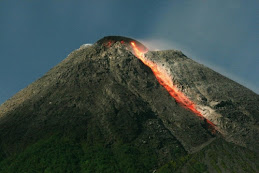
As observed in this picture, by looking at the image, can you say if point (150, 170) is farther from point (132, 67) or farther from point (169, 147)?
point (132, 67)

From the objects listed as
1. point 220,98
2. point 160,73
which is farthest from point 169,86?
point 220,98

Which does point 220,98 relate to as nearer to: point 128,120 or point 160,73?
point 160,73

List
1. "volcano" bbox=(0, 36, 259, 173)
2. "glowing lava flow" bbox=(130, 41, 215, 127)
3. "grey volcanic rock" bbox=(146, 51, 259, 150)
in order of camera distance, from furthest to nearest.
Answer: "glowing lava flow" bbox=(130, 41, 215, 127) → "grey volcanic rock" bbox=(146, 51, 259, 150) → "volcano" bbox=(0, 36, 259, 173)

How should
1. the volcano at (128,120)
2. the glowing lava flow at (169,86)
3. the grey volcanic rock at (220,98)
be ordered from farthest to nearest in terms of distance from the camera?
the glowing lava flow at (169,86) → the grey volcanic rock at (220,98) → the volcano at (128,120)

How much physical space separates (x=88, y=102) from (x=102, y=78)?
32.8 ft

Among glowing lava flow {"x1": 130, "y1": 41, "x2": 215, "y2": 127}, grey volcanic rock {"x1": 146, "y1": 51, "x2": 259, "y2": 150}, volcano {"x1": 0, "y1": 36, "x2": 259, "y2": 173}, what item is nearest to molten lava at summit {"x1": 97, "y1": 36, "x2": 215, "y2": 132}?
glowing lava flow {"x1": 130, "y1": 41, "x2": 215, "y2": 127}

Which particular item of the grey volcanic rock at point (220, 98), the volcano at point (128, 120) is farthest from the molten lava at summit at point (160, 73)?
the grey volcanic rock at point (220, 98)

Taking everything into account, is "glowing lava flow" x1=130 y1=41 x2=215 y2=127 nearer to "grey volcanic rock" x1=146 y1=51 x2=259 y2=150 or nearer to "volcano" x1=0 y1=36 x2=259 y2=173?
"volcano" x1=0 y1=36 x2=259 y2=173

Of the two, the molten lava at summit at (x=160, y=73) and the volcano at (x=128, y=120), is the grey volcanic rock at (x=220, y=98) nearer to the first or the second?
the volcano at (x=128, y=120)

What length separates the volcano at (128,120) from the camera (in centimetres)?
5300

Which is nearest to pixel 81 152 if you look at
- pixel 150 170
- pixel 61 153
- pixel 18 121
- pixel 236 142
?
pixel 61 153

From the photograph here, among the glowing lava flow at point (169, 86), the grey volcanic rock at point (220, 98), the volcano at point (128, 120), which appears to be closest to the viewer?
the volcano at point (128, 120)

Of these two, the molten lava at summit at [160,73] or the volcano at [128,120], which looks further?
the molten lava at summit at [160,73]

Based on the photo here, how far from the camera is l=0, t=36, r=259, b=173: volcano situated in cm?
5300
